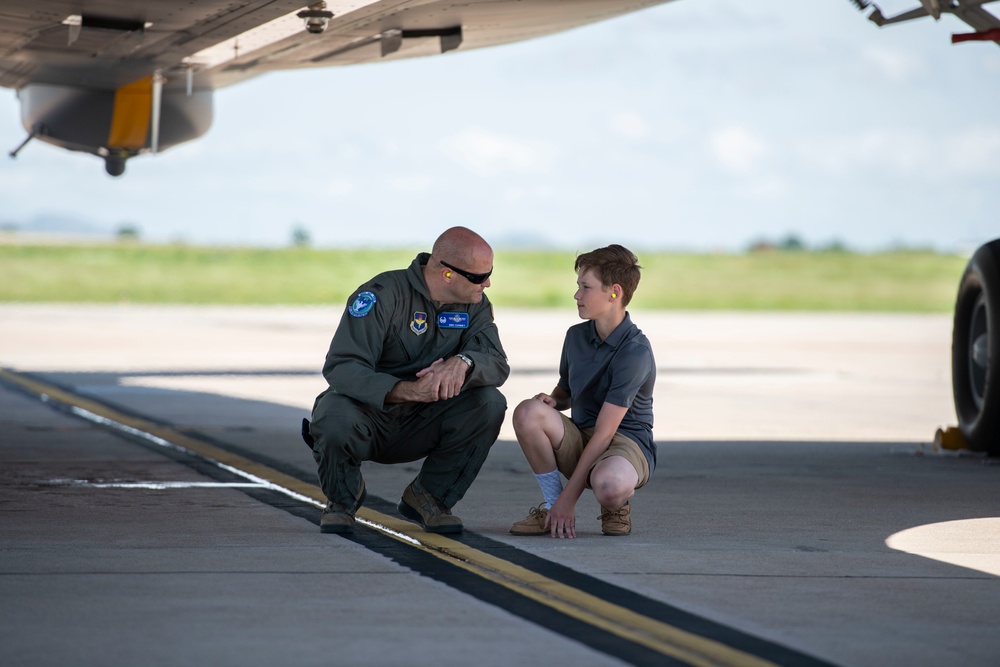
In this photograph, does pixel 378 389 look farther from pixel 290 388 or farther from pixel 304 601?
pixel 290 388

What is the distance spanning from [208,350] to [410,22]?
1155cm

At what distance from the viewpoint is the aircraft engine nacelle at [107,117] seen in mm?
10781

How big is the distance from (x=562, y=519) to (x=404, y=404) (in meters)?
0.81

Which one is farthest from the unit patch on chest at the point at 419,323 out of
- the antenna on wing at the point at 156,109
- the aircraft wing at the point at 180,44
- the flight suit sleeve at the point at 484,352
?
the antenna on wing at the point at 156,109

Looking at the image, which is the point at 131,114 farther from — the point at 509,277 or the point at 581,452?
the point at 509,277

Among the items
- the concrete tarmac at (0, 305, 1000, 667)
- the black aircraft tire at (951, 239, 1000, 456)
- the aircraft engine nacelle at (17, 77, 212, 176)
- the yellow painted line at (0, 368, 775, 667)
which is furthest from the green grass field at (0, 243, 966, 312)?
the yellow painted line at (0, 368, 775, 667)

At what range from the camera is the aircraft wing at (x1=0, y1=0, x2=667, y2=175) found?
7.97m

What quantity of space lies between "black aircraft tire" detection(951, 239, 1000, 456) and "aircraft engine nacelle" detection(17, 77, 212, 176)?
619 cm

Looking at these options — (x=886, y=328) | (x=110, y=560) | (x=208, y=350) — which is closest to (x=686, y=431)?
(x=110, y=560)

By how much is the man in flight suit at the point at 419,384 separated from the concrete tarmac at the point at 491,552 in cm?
22

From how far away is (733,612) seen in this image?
414 centimetres

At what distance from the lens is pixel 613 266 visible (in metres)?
5.49

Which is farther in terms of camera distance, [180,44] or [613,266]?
[180,44]

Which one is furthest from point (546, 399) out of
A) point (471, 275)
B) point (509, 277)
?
point (509, 277)
